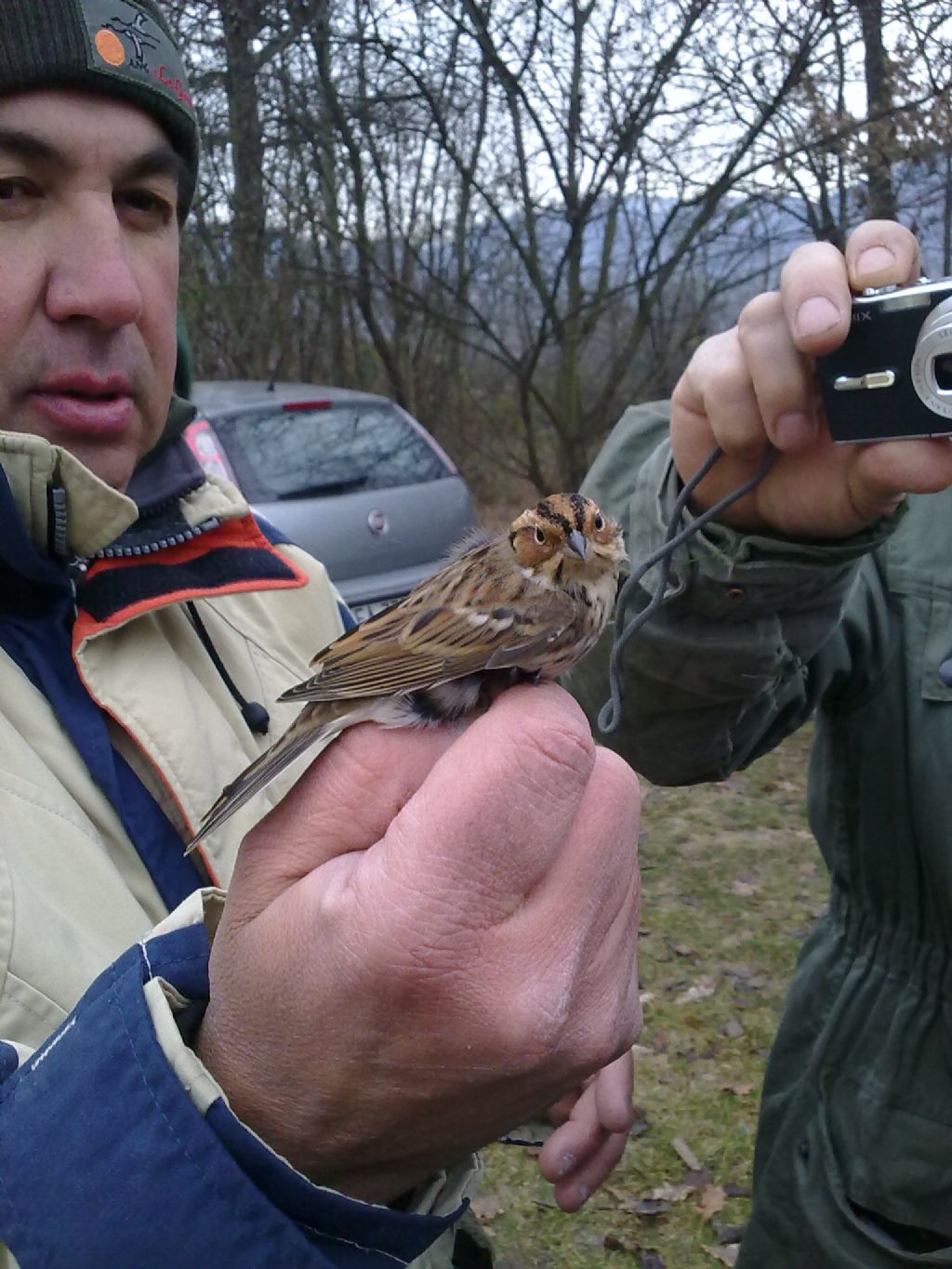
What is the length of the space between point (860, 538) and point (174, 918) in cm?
143

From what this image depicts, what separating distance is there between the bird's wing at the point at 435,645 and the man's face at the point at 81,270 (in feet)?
2.36

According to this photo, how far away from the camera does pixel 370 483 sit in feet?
24.7

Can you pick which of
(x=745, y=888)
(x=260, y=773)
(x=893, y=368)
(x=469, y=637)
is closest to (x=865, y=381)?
(x=893, y=368)

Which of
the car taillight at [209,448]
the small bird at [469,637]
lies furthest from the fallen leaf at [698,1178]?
the car taillight at [209,448]

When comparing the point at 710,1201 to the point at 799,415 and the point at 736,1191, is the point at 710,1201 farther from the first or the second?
the point at 799,415

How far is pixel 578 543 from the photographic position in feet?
6.82

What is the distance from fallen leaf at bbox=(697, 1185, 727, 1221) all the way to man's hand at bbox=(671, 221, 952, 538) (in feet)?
10.3

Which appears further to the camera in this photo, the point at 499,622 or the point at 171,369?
the point at 171,369

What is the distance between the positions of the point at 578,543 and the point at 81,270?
3.64ft

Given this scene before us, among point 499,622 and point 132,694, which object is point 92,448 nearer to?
point 132,694

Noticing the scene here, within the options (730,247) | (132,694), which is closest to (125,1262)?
(132,694)

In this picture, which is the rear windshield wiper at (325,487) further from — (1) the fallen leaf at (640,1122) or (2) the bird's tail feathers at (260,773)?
(2) the bird's tail feathers at (260,773)

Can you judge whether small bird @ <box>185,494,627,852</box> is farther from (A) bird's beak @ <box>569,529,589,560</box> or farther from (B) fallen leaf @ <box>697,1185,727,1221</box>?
(B) fallen leaf @ <box>697,1185,727,1221</box>


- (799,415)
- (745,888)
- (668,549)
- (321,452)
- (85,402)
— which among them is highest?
(85,402)
